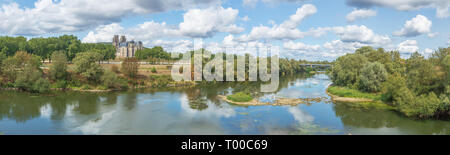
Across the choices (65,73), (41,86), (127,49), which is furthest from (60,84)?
(127,49)

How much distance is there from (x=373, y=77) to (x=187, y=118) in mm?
28585

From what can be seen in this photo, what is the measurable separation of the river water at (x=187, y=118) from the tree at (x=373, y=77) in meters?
7.94

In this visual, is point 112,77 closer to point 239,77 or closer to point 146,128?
point 146,128

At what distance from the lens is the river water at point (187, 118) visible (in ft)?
72.1

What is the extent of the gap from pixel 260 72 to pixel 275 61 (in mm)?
12981

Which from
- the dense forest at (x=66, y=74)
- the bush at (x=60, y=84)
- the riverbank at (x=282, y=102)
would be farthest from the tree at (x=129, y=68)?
the riverbank at (x=282, y=102)

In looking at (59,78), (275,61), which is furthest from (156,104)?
(275,61)

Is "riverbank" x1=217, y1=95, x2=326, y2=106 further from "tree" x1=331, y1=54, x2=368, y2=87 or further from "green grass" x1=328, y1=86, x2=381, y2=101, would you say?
"tree" x1=331, y1=54, x2=368, y2=87

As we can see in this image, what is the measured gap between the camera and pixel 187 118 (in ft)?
84.7

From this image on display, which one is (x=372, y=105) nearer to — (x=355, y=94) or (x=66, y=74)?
(x=355, y=94)

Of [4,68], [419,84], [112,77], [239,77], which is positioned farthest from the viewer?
[239,77]

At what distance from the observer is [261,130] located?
22266mm

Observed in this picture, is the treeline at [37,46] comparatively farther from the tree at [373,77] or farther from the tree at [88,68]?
the tree at [373,77]

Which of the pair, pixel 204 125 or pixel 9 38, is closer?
pixel 204 125
